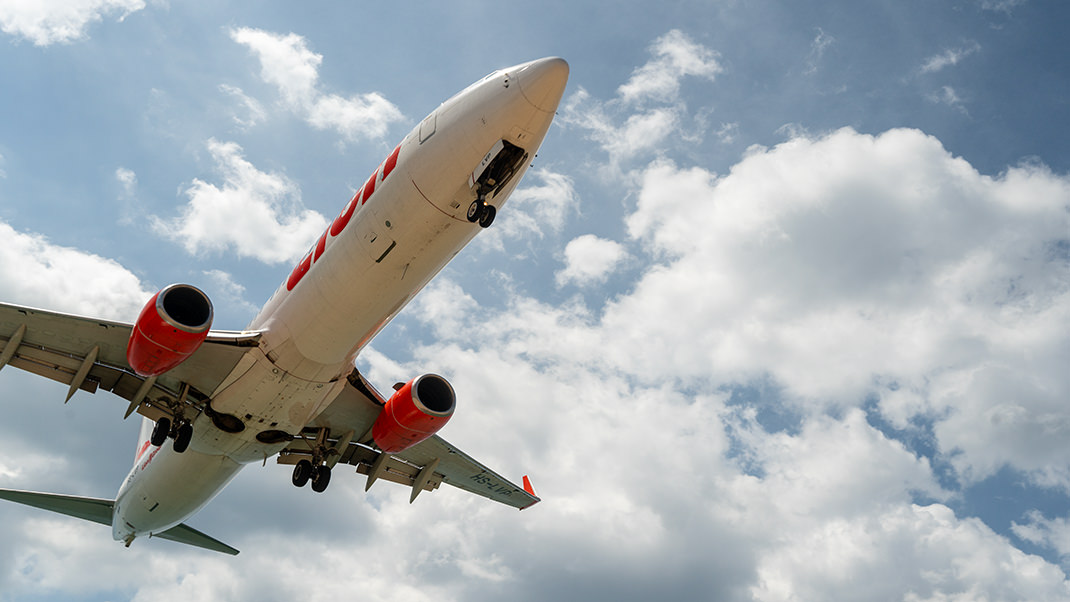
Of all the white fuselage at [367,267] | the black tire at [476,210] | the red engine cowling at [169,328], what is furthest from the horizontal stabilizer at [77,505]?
the black tire at [476,210]

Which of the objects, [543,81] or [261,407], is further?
[261,407]

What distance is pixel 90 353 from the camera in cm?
1994

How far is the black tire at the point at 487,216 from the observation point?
52.3 feet

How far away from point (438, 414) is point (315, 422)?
5110 mm

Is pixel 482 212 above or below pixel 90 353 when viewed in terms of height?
above

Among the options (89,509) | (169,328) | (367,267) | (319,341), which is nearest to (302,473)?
(319,341)

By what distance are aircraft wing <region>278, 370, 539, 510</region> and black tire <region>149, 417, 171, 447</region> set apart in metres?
3.92

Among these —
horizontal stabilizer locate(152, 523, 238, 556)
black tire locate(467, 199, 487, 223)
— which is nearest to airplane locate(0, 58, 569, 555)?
black tire locate(467, 199, 487, 223)

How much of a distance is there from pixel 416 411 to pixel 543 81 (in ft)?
32.4

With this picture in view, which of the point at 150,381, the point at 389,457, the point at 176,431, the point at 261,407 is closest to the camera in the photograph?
the point at 261,407

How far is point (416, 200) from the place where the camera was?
53.4 ft

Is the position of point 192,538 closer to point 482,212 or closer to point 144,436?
point 144,436

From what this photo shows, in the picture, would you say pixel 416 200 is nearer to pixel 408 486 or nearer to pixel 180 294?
pixel 180 294

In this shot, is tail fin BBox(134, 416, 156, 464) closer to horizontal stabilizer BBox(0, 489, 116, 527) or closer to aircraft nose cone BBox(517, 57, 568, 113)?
horizontal stabilizer BBox(0, 489, 116, 527)
